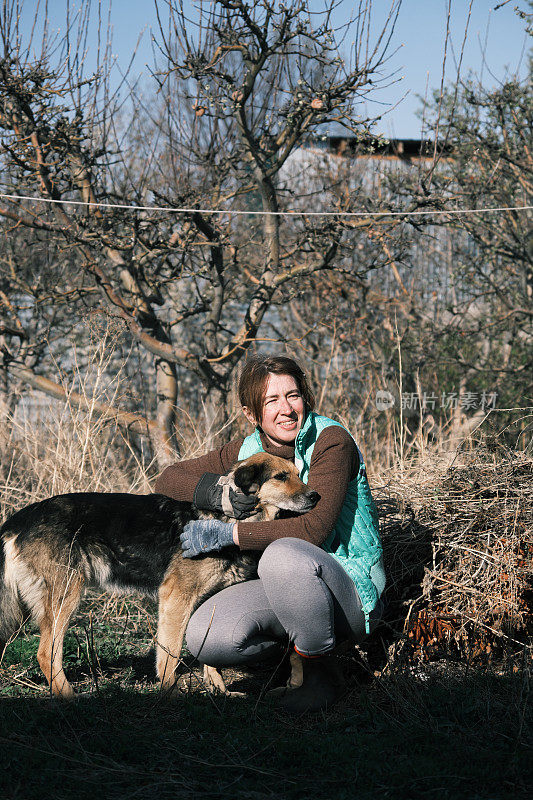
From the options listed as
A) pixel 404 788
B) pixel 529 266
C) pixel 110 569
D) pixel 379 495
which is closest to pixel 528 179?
pixel 529 266

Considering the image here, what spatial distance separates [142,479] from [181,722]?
9.99ft

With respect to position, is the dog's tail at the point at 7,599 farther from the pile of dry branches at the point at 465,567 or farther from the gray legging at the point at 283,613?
the pile of dry branches at the point at 465,567

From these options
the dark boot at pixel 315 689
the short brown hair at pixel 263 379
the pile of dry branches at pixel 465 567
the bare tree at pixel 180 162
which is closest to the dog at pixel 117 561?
the short brown hair at pixel 263 379

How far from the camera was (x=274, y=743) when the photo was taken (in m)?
2.72

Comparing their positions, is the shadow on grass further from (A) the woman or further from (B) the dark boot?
(A) the woman

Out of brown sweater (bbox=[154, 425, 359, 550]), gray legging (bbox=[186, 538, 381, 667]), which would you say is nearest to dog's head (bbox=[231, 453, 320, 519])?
brown sweater (bbox=[154, 425, 359, 550])

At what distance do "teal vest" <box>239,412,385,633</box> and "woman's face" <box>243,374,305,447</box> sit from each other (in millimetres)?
94

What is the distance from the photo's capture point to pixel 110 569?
3.67m

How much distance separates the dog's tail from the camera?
3514 millimetres

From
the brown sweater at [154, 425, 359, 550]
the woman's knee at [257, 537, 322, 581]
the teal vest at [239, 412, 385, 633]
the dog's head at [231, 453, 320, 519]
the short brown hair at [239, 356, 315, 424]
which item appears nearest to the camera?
the woman's knee at [257, 537, 322, 581]

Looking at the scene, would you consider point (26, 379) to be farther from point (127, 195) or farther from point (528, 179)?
point (528, 179)

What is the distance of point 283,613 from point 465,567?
1194 millimetres

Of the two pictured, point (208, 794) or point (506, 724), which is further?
point (506, 724)

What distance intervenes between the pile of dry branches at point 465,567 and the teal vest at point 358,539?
518mm
